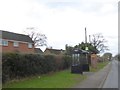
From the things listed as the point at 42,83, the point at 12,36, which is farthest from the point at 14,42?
the point at 42,83

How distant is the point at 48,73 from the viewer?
93.9 feet

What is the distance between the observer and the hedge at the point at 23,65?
1791cm

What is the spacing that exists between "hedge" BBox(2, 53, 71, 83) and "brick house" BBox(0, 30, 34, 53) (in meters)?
26.7

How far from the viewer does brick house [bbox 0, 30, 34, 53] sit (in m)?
56.3

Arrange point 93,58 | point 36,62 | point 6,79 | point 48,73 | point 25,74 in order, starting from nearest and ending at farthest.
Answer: point 6,79 < point 25,74 < point 36,62 < point 48,73 < point 93,58

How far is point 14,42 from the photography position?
6047cm

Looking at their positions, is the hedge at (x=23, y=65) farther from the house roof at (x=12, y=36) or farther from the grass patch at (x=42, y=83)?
the house roof at (x=12, y=36)

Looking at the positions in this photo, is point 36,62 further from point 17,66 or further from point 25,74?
point 17,66

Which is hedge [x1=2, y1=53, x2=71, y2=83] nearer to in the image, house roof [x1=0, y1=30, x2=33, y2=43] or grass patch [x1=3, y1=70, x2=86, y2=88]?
grass patch [x1=3, y1=70, x2=86, y2=88]

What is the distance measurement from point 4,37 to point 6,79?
133 feet

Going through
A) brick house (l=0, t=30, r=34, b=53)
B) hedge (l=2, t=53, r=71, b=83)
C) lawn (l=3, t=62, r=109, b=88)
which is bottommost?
lawn (l=3, t=62, r=109, b=88)

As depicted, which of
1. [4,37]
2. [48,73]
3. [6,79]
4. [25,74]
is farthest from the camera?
[4,37]

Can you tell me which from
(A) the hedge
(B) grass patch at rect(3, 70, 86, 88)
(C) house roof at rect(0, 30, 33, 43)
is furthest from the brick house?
(B) grass patch at rect(3, 70, 86, 88)

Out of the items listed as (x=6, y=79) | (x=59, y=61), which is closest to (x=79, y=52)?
(x=59, y=61)
